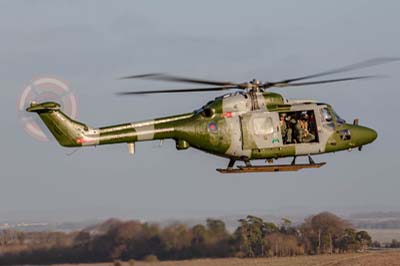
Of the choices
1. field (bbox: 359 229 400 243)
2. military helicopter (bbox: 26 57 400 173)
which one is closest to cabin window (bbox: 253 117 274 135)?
military helicopter (bbox: 26 57 400 173)

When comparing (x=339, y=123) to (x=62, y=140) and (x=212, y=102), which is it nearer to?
(x=212, y=102)

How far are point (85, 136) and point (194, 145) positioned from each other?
4386mm

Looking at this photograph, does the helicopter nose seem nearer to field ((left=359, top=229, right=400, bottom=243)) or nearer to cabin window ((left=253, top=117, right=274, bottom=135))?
cabin window ((left=253, top=117, right=274, bottom=135))

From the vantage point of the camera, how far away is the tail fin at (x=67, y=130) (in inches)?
1321

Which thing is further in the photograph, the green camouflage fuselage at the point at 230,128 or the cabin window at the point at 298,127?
the cabin window at the point at 298,127

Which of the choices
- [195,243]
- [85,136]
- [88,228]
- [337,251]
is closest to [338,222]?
[337,251]

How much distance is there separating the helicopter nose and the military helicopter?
145 centimetres

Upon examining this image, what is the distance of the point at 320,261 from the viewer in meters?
→ 56.3

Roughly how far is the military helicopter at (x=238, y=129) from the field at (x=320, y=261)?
8496 millimetres

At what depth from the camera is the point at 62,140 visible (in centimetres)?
3378

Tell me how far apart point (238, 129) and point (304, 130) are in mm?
2912

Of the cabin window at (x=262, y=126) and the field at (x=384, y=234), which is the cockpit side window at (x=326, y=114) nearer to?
the cabin window at (x=262, y=126)

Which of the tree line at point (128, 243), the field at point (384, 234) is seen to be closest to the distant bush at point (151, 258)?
the tree line at point (128, 243)

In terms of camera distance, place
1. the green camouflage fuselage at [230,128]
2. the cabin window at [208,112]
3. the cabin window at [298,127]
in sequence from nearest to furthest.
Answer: the green camouflage fuselage at [230,128]
the cabin window at [208,112]
the cabin window at [298,127]
